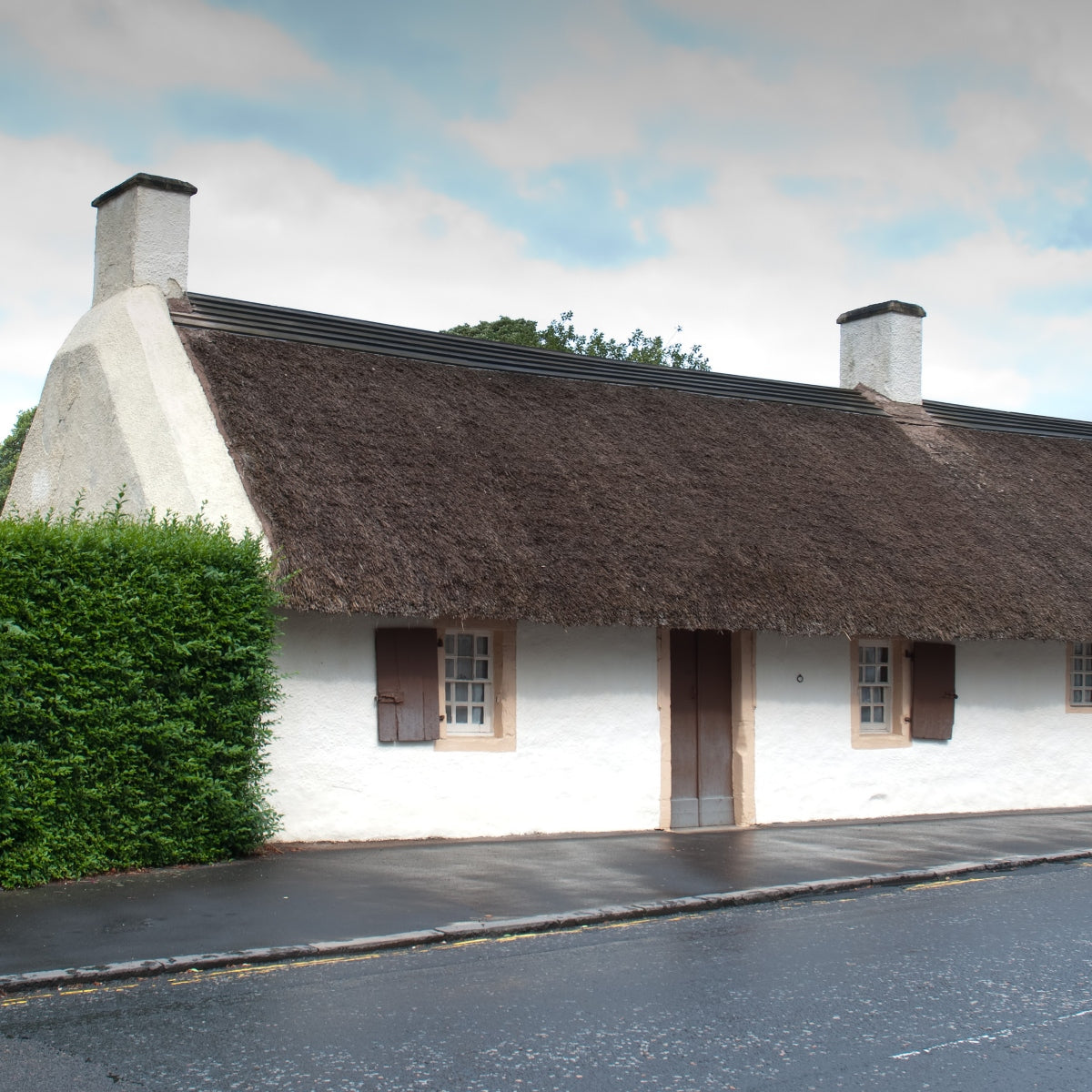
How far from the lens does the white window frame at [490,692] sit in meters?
12.4

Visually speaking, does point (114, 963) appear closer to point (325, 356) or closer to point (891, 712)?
point (325, 356)

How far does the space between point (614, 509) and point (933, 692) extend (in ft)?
15.2

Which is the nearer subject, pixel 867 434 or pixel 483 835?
pixel 483 835

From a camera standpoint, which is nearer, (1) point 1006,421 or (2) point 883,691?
(2) point 883,691

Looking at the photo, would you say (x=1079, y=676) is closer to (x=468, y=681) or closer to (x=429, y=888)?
(x=468, y=681)

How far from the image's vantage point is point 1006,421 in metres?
20.9

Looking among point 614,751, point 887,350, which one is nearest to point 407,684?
point 614,751

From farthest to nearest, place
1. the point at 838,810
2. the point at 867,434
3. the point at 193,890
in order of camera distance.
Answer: the point at 867,434 → the point at 838,810 → the point at 193,890

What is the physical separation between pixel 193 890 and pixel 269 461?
14.2 feet

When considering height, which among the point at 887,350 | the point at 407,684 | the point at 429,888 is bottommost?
the point at 429,888

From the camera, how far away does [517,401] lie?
15.4m

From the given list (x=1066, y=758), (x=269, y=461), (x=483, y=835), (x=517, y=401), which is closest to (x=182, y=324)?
(x=269, y=461)

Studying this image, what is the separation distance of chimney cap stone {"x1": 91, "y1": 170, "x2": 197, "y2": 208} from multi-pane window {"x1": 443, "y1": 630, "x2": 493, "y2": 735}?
19.9 feet

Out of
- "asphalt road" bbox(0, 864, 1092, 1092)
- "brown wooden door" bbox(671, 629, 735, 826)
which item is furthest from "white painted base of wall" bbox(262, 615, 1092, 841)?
"asphalt road" bbox(0, 864, 1092, 1092)
